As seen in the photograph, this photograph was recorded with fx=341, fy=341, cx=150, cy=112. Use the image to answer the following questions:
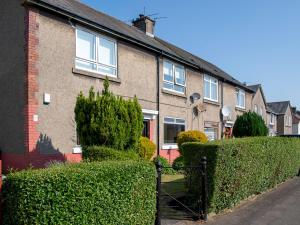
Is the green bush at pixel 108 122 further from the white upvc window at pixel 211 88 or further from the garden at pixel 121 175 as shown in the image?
the white upvc window at pixel 211 88

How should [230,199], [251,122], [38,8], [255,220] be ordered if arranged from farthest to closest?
[251,122] → [38,8] → [230,199] → [255,220]

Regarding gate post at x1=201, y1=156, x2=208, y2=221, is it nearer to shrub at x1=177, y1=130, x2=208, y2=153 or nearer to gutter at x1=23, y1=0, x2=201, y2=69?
gutter at x1=23, y1=0, x2=201, y2=69

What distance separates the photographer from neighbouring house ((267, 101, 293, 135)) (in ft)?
181

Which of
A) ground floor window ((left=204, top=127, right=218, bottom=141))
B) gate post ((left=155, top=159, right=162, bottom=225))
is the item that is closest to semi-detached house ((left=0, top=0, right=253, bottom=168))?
gate post ((left=155, top=159, right=162, bottom=225))

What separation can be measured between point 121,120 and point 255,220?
4.11 meters

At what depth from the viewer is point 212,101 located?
22.4m

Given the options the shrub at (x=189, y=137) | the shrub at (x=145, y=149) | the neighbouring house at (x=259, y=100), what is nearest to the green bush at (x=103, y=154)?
the shrub at (x=145, y=149)

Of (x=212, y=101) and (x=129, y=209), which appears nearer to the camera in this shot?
(x=129, y=209)

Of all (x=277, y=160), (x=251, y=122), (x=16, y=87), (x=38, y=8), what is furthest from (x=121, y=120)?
(x=251, y=122)

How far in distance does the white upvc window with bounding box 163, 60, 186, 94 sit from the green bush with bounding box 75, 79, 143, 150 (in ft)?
26.7

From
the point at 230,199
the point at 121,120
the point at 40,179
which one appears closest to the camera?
the point at 40,179

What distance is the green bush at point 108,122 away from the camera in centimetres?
896

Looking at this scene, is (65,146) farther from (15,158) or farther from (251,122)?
(251,122)

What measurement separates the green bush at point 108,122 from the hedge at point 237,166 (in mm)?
Result: 1791
